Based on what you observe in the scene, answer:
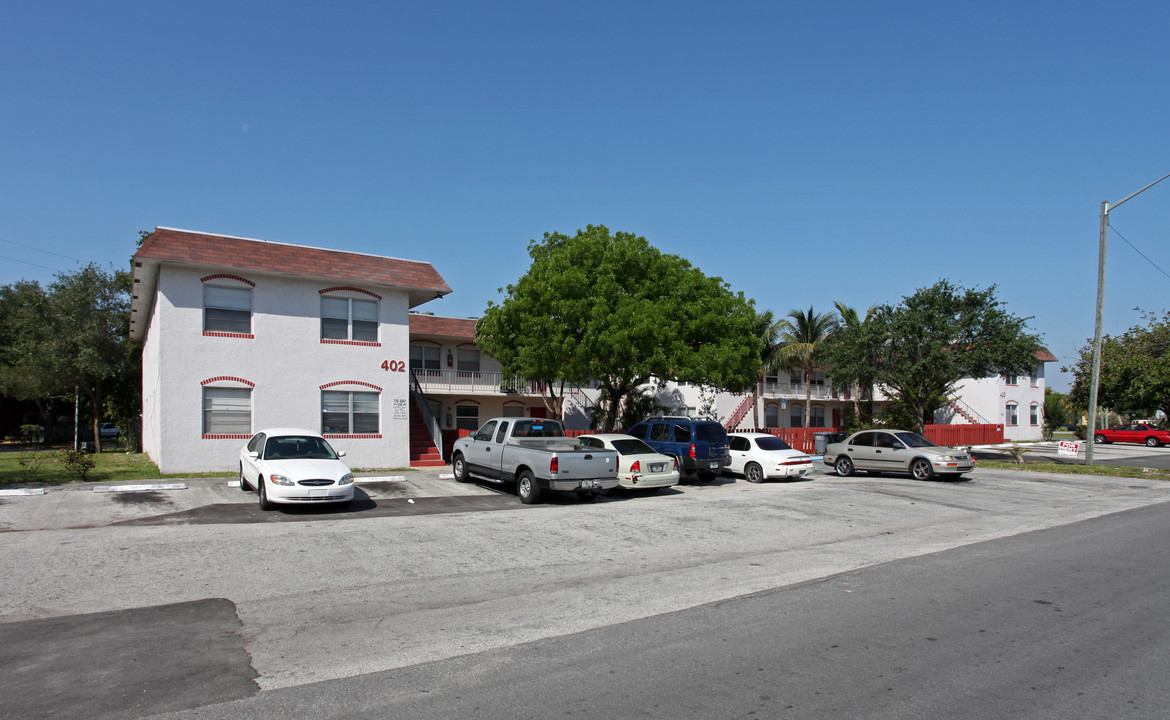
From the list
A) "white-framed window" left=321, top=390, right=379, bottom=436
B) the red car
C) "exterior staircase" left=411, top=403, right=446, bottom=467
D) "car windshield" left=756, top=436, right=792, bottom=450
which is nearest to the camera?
"white-framed window" left=321, top=390, right=379, bottom=436

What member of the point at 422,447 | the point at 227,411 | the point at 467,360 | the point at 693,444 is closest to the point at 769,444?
the point at 693,444

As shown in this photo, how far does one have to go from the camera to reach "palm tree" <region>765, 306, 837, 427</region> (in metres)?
41.9

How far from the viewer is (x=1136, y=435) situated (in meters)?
47.9

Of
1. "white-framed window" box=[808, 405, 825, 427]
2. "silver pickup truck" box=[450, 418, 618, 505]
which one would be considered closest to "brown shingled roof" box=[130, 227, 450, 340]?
"silver pickup truck" box=[450, 418, 618, 505]

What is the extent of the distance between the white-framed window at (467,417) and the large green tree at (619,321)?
10819 millimetres

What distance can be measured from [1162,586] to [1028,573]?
1.31 m

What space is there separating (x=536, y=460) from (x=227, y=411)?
9.35 metres

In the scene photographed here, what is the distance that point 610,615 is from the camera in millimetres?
7094

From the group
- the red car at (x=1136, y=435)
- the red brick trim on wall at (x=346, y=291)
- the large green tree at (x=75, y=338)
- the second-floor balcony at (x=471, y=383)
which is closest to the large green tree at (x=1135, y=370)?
the red car at (x=1136, y=435)

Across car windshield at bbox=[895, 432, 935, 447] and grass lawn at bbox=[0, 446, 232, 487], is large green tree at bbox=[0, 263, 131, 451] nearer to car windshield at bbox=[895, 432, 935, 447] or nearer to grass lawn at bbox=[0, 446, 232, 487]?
grass lawn at bbox=[0, 446, 232, 487]

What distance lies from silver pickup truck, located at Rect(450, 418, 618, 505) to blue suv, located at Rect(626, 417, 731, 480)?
3.63 meters

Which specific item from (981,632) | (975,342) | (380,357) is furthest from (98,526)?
(975,342)

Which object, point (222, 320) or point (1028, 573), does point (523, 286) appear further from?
point (1028, 573)

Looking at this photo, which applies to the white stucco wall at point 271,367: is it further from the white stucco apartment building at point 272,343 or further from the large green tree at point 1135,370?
the large green tree at point 1135,370
